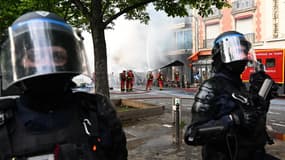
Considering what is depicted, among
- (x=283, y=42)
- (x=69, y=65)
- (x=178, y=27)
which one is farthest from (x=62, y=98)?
(x=178, y=27)

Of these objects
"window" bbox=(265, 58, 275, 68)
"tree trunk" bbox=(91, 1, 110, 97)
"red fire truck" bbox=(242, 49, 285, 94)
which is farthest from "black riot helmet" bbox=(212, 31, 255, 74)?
"window" bbox=(265, 58, 275, 68)

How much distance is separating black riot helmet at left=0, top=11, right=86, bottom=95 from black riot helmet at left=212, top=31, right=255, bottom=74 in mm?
1238

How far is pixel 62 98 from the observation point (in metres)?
1.54

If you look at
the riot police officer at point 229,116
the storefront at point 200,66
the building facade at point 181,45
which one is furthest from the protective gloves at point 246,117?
the building facade at point 181,45

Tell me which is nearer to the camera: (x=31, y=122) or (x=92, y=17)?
(x=31, y=122)

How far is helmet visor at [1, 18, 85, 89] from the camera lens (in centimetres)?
149

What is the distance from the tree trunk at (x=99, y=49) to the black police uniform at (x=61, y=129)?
6.13m

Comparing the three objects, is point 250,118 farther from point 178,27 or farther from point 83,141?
point 178,27

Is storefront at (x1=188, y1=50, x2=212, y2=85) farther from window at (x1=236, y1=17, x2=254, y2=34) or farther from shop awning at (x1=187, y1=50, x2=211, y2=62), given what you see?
window at (x1=236, y1=17, x2=254, y2=34)

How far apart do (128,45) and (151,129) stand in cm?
3228

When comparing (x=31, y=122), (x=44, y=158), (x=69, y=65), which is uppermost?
(x=69, y=65)

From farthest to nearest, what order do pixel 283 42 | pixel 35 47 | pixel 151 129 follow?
pixel 283 42 → pixel 151 129 → pixel 35 47

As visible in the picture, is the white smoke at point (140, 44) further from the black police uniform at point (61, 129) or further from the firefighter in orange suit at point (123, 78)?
the black police uniform at point (61, 129)

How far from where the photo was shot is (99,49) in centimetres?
770
